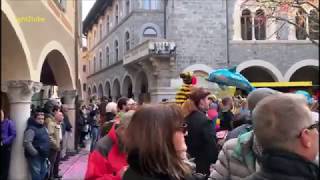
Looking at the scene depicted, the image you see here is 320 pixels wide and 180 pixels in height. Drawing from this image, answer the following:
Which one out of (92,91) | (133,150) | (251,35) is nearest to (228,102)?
(133,150)

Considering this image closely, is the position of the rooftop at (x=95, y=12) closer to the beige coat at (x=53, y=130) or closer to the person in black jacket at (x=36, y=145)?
the beige coat at (x=53, y=130)

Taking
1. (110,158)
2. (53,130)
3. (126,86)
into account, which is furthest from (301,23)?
(126,86)

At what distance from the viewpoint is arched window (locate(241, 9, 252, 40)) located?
22703mm

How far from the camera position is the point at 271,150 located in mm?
1744

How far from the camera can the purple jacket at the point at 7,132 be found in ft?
27.4

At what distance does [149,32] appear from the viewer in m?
26.6

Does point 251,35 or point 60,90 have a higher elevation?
point 251,35

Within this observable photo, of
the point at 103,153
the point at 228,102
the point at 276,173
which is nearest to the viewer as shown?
the point at 276,173

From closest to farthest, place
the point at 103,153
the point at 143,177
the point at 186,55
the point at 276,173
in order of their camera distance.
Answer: the point at 276,173 < the point at 143,177 < the point at 103,153 < the point at 186,55

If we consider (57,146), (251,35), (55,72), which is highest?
(251,35)

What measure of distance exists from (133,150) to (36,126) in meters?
6.31

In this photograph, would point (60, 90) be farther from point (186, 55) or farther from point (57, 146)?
point (186, 55)

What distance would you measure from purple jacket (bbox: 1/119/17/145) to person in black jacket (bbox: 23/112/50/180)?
0.43m

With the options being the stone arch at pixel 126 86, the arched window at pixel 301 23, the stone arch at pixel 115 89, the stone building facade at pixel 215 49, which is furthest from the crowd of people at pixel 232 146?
the stone arch at pixel 115 89
